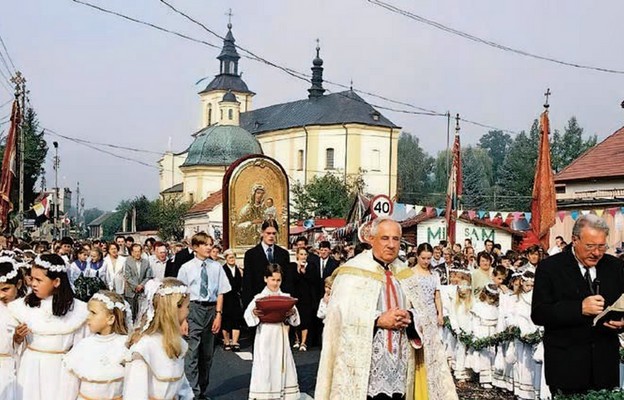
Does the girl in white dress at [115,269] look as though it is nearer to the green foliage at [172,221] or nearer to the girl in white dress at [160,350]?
the girl in white dress at [160,350]

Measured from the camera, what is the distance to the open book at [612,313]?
5754mm

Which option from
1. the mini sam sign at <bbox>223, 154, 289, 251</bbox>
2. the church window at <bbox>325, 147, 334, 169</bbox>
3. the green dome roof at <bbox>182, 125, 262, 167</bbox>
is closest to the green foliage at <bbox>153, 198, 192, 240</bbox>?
the green dome roof at <bbox>182, 125, 262, 167</bbox>

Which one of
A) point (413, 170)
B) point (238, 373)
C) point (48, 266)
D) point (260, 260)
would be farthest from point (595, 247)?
point (413, 170)

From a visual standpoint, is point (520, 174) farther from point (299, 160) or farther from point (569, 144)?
point (299, 160)

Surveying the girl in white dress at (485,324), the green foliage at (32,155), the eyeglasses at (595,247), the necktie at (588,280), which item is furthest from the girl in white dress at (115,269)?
the green foliage at (32,155)

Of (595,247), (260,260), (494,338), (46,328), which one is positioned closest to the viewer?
(595,247)

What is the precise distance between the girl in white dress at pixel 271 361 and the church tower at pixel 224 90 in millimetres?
103489

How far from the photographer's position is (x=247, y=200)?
2002cm

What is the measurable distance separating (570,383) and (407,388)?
116cm

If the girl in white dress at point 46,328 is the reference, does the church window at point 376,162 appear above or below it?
above

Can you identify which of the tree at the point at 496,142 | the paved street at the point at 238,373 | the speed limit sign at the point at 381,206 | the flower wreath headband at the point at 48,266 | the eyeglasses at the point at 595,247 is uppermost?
the tree at the point at 496,142

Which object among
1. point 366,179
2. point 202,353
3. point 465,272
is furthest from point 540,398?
point 366,179

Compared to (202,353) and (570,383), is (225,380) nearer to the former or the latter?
(202,353)

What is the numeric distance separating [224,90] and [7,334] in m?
107
